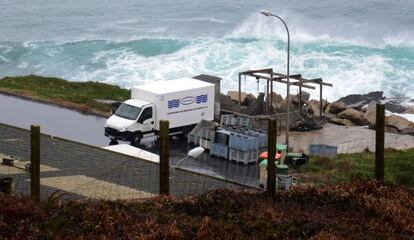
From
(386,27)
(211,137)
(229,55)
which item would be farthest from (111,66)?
(211,137)

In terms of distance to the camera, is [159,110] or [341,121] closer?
[159,110]

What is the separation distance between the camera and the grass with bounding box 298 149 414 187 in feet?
86.5

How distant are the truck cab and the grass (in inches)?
308

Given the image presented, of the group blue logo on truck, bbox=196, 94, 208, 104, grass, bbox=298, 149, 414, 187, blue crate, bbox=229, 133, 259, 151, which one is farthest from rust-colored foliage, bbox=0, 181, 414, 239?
blue logo on truck, bbox=196, 94, 208, 104

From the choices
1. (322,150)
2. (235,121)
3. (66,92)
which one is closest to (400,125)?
(235,121)

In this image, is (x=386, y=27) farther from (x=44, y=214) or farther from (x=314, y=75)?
(x=44, y=214)

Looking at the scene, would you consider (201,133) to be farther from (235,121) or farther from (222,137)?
(235,121)

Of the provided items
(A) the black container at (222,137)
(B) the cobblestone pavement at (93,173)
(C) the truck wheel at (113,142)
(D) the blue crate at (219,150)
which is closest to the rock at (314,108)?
(A) the black container at (222,137)

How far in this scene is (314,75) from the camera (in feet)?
227

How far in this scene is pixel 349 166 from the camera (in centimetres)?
2870

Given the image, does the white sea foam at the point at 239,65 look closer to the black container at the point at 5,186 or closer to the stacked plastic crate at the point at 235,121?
the stacked plastic crate at the point at 235,121

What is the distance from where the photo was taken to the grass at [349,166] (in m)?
26.4

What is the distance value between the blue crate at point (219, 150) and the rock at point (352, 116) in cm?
1259

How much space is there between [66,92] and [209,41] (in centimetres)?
3855
